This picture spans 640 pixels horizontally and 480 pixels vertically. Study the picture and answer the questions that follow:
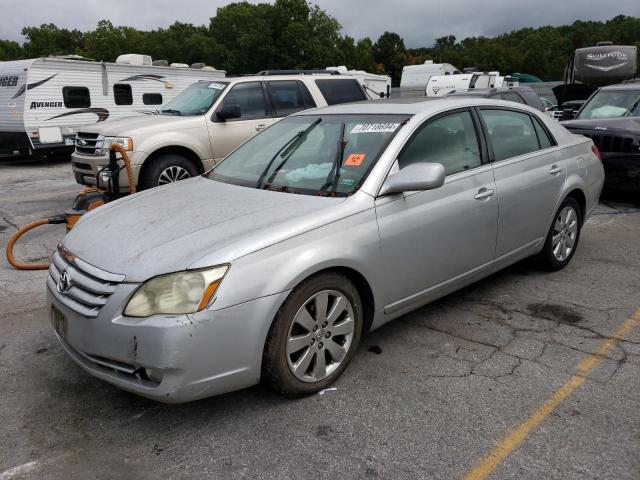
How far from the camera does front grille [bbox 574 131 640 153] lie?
24.9 feet

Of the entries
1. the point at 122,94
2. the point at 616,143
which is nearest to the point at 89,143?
the point at 616,143

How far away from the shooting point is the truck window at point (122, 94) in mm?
15672

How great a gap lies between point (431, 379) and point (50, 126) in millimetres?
13711

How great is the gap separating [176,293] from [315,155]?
155 cm

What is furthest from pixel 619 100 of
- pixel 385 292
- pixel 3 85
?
pixel 3 85

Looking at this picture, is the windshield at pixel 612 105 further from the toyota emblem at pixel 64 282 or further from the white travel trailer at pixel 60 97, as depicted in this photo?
the white travel trailer at pixel 60 97

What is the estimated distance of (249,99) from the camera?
8.55 m

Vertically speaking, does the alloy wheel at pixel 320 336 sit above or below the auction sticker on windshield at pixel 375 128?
below

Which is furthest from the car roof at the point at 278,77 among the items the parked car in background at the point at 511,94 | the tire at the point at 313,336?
the tire at the point at 313,336

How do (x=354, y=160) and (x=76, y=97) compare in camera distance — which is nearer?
(x=354, y=160)

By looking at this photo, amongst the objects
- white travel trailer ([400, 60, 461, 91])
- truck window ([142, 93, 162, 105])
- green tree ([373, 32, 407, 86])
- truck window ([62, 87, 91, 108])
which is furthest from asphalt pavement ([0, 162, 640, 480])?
green tree ([373, 32, 407, 86])

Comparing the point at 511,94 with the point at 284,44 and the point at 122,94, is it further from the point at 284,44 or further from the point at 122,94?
the point at 284,44

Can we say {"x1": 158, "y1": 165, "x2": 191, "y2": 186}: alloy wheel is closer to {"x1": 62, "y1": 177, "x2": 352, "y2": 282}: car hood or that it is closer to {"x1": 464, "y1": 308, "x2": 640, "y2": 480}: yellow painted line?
{"x1": 62, "y1": 177, "x2": 352, "y2": 282}: car hood

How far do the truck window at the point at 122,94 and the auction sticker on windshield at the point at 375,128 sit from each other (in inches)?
534
